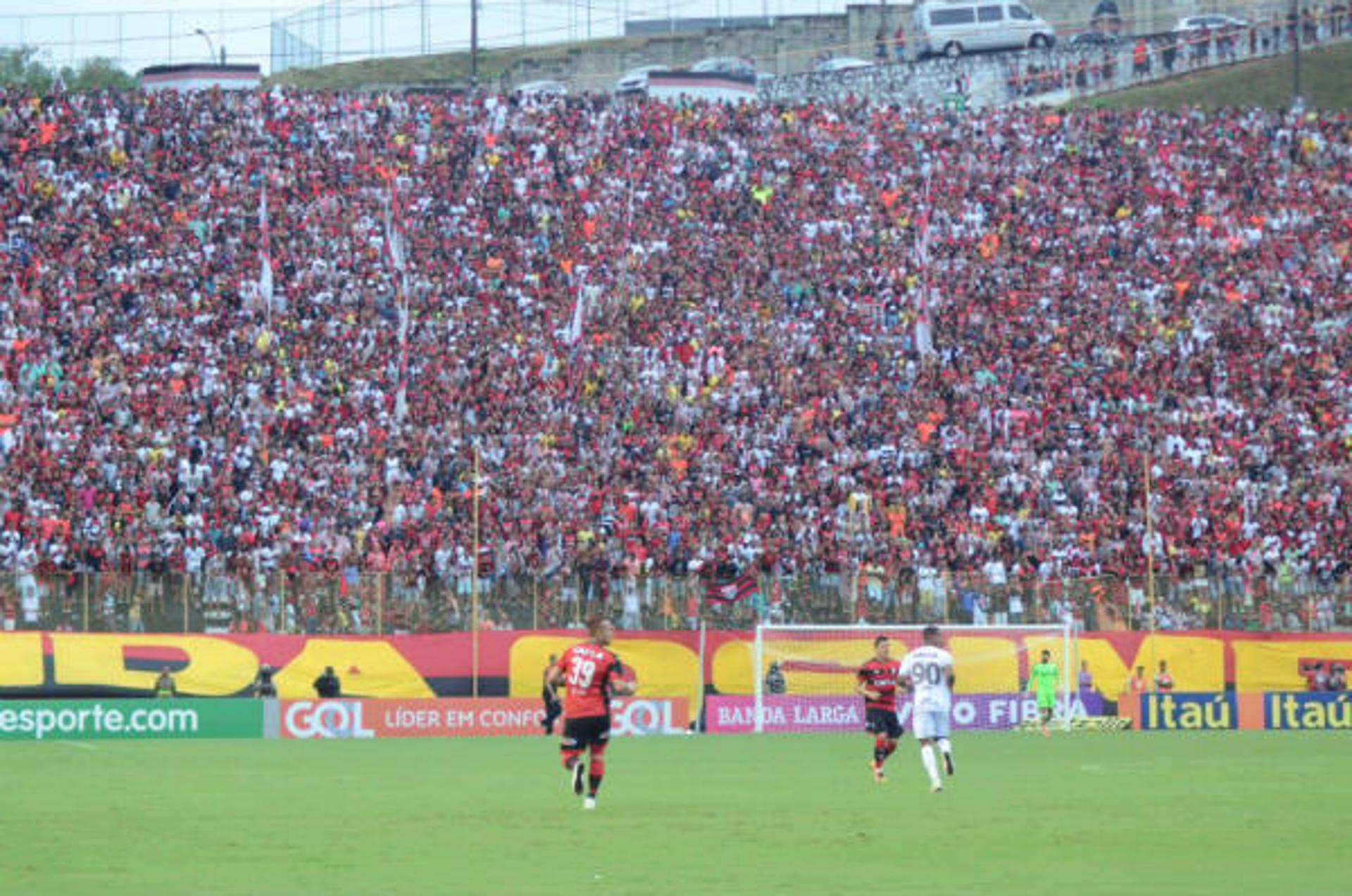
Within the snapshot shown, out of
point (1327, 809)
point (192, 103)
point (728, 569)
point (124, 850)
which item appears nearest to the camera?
point (124, 850)

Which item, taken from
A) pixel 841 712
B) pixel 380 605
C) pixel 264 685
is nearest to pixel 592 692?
pixel 264 685

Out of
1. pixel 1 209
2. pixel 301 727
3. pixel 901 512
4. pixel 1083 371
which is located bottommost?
pixel 301 727

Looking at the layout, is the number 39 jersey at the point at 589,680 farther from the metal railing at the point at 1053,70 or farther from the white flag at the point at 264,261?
the metal railing at the point at 1053,70

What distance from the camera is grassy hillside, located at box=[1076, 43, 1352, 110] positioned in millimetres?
87438

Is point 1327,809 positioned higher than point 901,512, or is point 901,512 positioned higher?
point 901,512

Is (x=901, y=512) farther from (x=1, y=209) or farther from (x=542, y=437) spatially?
(x=1, y=209)

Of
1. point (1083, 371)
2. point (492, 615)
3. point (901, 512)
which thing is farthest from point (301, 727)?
point (1083, 371)

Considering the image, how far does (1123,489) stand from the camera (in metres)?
53.9

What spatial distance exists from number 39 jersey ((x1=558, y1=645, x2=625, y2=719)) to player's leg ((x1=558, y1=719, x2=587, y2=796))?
0.12m

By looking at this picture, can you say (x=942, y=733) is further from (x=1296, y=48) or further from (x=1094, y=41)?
(x=1094, y=41)

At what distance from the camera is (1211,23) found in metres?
94.1

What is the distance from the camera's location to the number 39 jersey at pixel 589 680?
76.4 ft

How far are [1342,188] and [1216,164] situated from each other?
403 cm

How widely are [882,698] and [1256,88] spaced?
65613 mm
